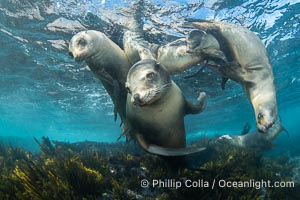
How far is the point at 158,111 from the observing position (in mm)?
4477

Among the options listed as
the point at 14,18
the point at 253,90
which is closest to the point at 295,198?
the point at 253,90

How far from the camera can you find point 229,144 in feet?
41.1

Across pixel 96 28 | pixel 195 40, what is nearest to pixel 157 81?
pixel 195 40

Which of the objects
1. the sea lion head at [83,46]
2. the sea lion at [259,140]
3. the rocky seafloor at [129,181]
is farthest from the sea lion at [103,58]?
the sea lion at [259,140]

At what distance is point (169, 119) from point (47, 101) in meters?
24.5

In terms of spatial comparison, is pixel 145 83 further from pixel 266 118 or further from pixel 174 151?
pixel 266 118

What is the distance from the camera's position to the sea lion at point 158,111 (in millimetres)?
3756

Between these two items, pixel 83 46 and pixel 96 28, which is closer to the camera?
pixel 83 46

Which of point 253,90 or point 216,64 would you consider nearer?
point 253,90

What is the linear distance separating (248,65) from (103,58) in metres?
2.98

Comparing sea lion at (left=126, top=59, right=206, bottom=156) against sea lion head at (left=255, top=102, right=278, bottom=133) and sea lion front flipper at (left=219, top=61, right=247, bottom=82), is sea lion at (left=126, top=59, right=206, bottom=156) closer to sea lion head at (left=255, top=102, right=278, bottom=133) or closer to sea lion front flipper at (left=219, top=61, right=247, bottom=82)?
sea lion front flipper at (left=219, top=61, right=247, bottom=82)

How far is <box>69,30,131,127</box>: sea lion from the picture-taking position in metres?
5.37

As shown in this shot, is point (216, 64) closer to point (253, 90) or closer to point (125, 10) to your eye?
point (253, 90)

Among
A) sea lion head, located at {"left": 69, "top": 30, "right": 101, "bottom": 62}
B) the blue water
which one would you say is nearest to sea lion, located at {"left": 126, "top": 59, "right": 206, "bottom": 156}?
sea lion head, located at {"left": 69, "top": 30, "right": 101, "bottom": 62}
